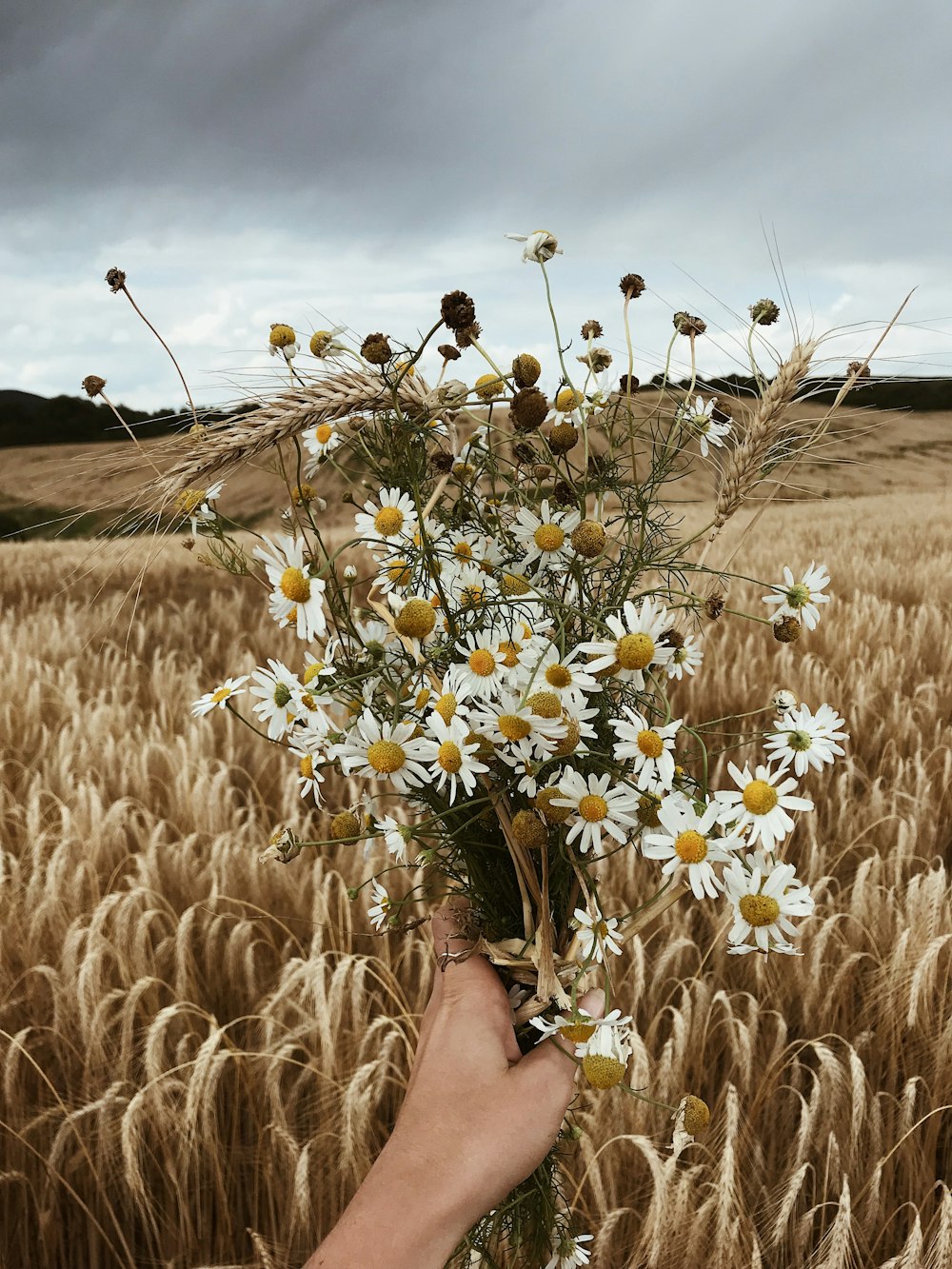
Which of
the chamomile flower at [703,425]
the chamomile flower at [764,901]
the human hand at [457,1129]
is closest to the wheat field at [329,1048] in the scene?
the human hand at [457,1129]

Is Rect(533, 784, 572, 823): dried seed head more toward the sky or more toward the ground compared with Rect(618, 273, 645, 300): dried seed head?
more toward the ground

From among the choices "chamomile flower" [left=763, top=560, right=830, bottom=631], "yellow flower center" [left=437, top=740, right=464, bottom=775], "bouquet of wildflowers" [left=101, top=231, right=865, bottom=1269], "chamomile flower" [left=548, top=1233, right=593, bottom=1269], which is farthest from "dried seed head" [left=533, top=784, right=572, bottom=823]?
"chamomile flower" [left=548, top=1233, right=593, bottom=1269]

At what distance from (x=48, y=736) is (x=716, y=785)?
2.47 meters

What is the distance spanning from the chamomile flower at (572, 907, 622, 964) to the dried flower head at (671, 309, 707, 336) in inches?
32.4

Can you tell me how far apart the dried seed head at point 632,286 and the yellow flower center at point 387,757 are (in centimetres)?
73

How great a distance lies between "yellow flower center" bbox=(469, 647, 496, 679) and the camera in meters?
1.04

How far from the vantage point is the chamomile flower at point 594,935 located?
1.07 meters

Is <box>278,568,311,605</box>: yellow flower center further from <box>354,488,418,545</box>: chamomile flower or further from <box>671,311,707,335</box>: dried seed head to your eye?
<box>671,311,707,335</box>: dried seed head

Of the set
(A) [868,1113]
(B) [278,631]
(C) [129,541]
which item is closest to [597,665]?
(C) [129,541]

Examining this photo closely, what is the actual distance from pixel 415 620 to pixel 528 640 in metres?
0.15

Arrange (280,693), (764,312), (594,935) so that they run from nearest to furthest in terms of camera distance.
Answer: (594,935) → (280,693) → (764,312)

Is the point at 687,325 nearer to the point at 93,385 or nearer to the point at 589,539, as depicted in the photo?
the point at 589,539

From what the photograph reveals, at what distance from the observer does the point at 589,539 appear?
100cm

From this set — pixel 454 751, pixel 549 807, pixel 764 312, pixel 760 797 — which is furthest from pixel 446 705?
pixel 764 312
